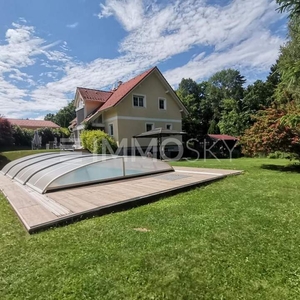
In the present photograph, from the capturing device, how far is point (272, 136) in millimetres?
9562

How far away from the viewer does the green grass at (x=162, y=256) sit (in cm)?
229

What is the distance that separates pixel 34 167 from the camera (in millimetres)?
8281

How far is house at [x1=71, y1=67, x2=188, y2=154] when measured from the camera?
19.3 metres

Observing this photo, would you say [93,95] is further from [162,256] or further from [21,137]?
[162,256]

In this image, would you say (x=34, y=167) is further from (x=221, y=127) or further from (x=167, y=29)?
(x=221, y=127)

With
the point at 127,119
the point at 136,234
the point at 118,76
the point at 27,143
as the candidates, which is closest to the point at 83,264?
the point at 136,234

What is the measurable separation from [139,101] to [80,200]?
53.1ft

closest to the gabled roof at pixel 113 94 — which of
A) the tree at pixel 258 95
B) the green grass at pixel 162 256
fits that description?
the green grass at pixel 162 256

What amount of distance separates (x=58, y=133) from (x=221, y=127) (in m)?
25.3

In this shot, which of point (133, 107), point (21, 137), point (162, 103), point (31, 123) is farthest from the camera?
point (31, 123)

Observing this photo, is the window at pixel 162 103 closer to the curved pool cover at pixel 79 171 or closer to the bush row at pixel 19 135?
the curved pool cover at pixel 79 171

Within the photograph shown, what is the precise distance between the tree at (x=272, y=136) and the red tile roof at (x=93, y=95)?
15.6 metres

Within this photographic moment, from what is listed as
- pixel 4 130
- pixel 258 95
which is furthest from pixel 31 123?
pixel 258 95

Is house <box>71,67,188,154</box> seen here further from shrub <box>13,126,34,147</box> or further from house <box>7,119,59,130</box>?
house <box>7,119,59,130</box>
